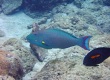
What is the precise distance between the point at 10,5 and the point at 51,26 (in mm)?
3975

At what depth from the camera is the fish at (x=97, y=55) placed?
8.09 feet

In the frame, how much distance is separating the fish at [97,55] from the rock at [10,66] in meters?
1.68

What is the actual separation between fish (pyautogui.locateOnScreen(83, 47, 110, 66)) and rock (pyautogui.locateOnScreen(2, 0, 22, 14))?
8225mm

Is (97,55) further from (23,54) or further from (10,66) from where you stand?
(23,54)

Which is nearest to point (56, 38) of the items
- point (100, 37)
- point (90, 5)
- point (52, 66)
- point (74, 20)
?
point (52, 66)

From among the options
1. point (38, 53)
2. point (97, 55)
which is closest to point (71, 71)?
point (97, 55)

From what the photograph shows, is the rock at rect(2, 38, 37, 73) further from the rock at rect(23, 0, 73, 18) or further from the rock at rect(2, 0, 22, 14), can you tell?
the rock at rect(2, 0, 22, 14)

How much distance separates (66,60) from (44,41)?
2.85 feet

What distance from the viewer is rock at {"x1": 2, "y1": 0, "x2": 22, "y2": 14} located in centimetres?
1007

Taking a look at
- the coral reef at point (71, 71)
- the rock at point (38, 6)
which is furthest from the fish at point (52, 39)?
the rock at point (38, 6)

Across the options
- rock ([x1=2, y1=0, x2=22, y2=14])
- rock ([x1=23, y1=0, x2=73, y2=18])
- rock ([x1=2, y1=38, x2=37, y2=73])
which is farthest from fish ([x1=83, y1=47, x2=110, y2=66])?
rock ([x1=2, y1=0, x2=22, y2=14])

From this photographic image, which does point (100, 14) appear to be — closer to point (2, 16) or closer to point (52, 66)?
point (2, 16)

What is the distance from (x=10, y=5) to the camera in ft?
33.7

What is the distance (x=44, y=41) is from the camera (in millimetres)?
3164
